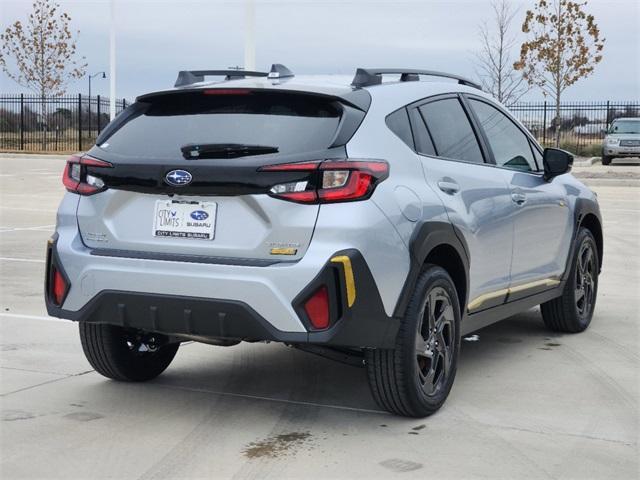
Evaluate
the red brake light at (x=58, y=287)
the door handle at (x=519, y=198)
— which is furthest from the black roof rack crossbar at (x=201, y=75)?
the door handle at (x=519, y=198)

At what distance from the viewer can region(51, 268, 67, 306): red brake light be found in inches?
215

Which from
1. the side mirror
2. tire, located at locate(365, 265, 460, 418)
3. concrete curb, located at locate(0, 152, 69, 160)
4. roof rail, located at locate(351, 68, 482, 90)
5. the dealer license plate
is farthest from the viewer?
concrete curb, located at locate(0, 152, 69, 160)

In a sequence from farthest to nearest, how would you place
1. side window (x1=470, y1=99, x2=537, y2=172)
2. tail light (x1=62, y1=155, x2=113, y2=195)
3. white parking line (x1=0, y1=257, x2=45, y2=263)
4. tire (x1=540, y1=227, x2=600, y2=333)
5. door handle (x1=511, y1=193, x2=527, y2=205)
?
white parking line (x1=0, y1=257, x2=45, y2=263) < tire (x1=540, y1=227, x2=600, y2=333) < side window (x1=470, y1=99, x2=537, y2=172) < door handle (x1=511, y1=193, x2=527, y2=205) < tail light (x1=62, y1=155, x2=113, y2=195)

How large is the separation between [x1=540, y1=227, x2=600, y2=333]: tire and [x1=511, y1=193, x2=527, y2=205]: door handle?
1109 mm

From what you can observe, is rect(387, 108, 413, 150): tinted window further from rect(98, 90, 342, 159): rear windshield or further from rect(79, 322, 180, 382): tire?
rect(79, 322, 180, 382): tire

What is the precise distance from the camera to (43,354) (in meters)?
7.00

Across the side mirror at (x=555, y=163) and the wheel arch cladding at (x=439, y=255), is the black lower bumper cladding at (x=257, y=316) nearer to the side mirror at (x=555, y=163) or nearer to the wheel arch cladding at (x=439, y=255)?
the wheel arch cladding at (x=439, y=255)

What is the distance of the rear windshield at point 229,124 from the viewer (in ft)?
16.9

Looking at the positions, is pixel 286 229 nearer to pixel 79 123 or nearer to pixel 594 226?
pixel 594 226

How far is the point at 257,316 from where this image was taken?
490cm

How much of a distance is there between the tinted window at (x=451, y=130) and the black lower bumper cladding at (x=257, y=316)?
1274 millimetres

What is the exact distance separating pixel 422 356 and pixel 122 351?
1.74 metres

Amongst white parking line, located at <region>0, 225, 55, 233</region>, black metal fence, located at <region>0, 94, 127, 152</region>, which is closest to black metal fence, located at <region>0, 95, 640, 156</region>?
black metal fence, located at <region>0, 94, 127, 152</region>

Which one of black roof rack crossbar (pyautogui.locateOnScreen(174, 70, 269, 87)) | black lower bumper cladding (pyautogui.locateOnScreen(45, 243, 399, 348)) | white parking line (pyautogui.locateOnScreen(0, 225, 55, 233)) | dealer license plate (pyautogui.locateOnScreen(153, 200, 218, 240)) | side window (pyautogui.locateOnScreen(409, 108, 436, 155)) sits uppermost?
black roof rack crossbar (pyautogui.locateOnScreen(174, 70, 269, 87))
